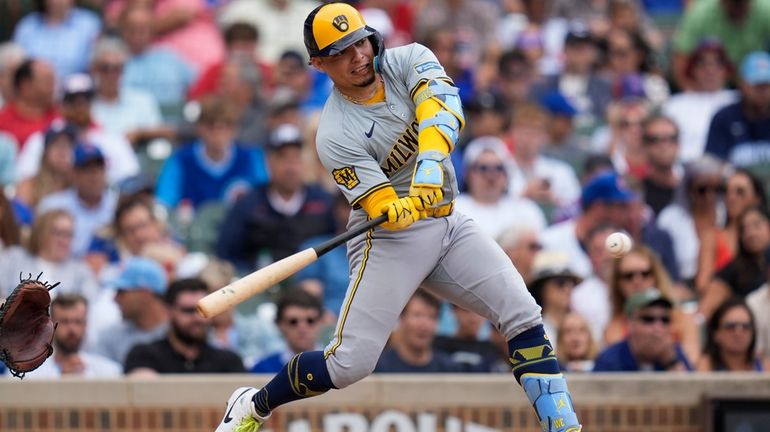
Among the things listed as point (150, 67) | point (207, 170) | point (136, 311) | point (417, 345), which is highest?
point (150, 67)

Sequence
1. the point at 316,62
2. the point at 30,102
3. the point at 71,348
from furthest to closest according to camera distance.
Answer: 1. the point at 30,102
2. the point at 71,348
3. the point at 316,62

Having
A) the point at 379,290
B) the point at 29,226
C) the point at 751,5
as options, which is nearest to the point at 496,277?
the point at 379,290

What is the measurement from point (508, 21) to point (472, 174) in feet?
13.0

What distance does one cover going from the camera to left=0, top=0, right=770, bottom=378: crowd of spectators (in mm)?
9406

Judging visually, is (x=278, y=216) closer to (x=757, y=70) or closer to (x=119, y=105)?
(x=119, y=105)

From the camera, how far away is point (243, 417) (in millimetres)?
7129

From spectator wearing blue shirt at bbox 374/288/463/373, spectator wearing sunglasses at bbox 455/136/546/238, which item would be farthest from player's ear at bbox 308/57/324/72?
spectator wearing sunglasses at bbox 455/136/546/238

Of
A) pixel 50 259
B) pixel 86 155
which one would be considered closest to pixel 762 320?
pixel 50 259

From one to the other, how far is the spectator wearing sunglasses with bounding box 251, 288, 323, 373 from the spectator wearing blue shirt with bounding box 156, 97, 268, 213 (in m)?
2.57

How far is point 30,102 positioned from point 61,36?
1147 mm

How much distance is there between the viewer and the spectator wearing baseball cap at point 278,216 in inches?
429

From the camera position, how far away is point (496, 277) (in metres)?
6.94

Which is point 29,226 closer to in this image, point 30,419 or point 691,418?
point 30,419

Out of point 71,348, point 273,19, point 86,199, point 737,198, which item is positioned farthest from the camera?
point 273,19
